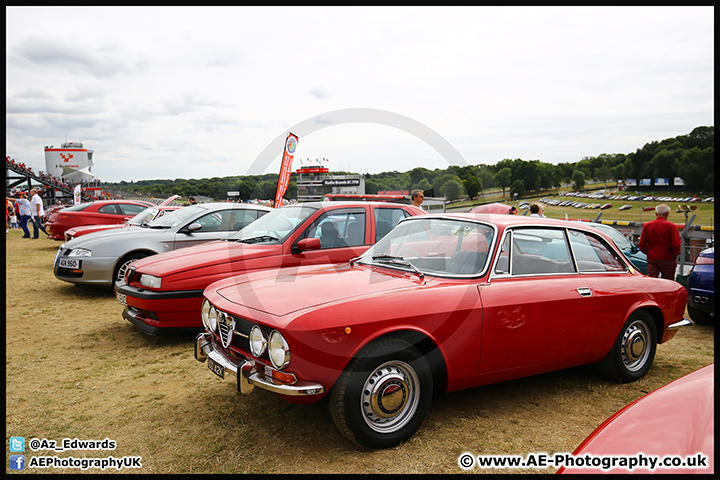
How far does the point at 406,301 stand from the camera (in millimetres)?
3129

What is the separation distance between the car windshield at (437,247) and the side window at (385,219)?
1.69 metres

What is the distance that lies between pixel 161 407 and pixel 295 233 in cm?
262

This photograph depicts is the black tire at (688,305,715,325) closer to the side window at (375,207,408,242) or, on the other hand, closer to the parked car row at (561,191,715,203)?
the side window at (375,207,408,242)

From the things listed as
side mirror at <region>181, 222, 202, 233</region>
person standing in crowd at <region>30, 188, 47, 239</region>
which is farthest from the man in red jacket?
person standing in crowd at <region>30, 188, 47, 239</region>

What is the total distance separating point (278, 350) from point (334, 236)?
10.4 ft

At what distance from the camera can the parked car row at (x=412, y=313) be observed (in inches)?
114

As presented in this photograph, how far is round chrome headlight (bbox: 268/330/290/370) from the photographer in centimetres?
284

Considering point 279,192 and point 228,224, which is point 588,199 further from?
point 228,224

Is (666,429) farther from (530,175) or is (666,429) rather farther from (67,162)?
(67,162)

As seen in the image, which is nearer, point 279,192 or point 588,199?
point 279,192

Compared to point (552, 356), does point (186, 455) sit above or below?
below

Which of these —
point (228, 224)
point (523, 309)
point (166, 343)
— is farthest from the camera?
point (228, 224)

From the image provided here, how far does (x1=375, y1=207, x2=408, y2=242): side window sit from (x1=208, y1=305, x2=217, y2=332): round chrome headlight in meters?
2.87

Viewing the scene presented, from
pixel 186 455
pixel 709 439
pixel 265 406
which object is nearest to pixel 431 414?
pixel 265 406
